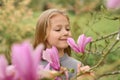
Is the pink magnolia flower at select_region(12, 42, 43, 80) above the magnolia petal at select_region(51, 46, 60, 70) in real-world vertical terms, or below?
above

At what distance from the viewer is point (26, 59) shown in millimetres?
416

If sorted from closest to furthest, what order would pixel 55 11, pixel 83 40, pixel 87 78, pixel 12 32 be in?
pixel 87 78 < pixel 83 40 < pixel 55 11 < pixel 12 32

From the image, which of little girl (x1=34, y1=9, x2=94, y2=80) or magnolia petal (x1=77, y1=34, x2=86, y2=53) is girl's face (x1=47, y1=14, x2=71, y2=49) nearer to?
little girl (x1=34, y1=9, x2=94, y2=80)

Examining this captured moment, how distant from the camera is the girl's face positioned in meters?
1.28

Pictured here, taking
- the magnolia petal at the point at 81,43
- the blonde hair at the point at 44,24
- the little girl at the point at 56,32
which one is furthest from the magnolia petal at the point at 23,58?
the blonde hair at the point at 44,24

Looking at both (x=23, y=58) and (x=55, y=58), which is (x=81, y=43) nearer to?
(x=55, y=58)

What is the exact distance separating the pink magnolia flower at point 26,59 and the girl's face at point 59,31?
844 mm

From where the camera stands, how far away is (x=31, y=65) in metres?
0.42

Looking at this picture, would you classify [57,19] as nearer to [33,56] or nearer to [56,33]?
[56,33]

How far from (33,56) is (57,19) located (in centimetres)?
93

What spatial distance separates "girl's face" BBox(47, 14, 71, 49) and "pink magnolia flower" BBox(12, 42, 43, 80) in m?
0.84

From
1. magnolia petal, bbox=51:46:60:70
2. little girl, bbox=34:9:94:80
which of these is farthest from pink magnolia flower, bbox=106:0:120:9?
little girl, bbox=34:9:94:80

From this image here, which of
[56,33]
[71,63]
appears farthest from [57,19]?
[71,63]

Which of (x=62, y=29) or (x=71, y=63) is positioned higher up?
(x=62, y=29)
